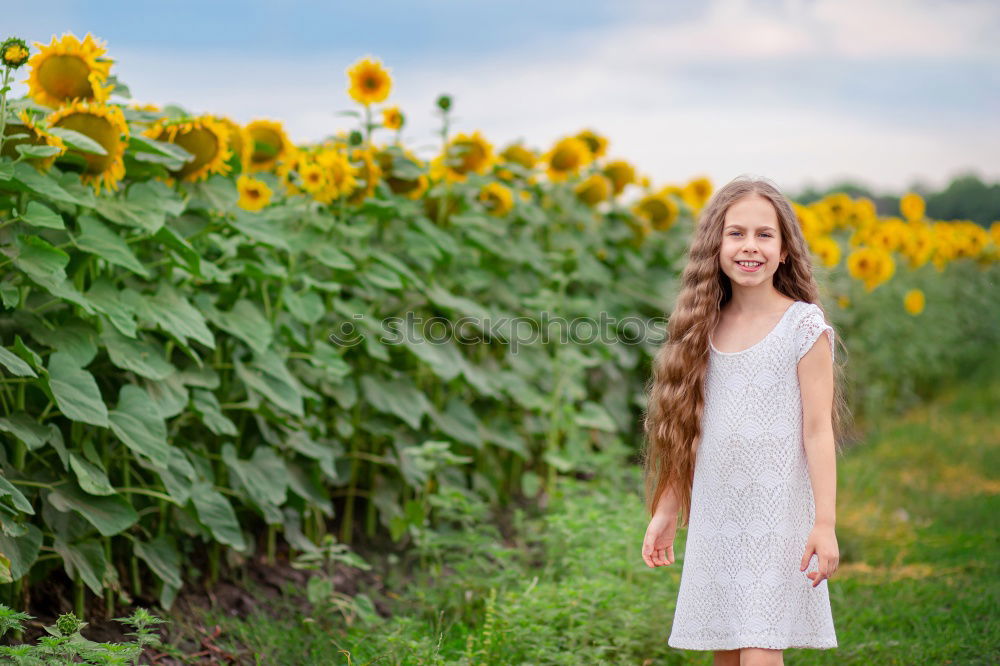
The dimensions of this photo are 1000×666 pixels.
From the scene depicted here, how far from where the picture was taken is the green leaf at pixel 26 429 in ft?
7.66

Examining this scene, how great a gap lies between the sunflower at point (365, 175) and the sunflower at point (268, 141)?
0.77 feet

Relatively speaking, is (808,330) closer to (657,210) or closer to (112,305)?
(112,305)

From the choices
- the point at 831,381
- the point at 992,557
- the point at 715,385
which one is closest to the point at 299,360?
the point at 715,385

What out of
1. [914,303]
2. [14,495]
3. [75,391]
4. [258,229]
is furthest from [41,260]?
[914,303]

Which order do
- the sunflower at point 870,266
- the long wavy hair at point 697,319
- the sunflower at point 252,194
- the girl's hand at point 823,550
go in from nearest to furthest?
the girl's hand at point 823,550 → the long wavy hair at point 697,319 → the sunflower at point 252,194 → the sunflower at point 870,266

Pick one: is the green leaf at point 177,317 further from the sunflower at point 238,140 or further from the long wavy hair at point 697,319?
the long wavy hair at point 697,319

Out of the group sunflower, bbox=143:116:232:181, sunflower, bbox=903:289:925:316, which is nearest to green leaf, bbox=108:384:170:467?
sunflower, bbox=143:116:232:181

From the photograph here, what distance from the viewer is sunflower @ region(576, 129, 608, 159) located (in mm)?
4914

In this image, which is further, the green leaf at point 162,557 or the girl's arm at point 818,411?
the green leaf at point 162,557

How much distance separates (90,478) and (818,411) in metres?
1.67

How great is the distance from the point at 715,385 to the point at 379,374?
67.4 inches

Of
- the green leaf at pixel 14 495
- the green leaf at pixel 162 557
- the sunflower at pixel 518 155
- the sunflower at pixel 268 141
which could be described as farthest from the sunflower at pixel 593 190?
the green leaf at pixel 14 495

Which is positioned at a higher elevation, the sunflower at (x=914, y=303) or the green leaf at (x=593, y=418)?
the sunflower at (x=914, y=303)

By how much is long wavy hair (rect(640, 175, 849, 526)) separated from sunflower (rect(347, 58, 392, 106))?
1.69m
